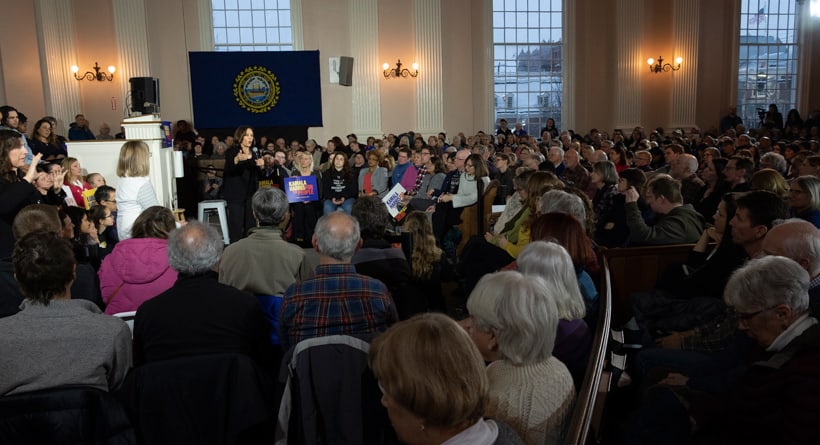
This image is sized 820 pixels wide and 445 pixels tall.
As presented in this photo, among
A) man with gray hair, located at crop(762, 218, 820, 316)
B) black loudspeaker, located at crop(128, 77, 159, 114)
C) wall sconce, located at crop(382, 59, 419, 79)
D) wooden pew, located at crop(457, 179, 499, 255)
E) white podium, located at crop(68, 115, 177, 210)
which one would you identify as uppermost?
wall sconce, located at crop(382, 59, 419, 79)

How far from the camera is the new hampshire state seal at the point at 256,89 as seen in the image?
14.4m

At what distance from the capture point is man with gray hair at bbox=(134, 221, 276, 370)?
2543 millimetres

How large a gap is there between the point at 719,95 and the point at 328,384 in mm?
16768

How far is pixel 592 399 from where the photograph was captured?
1863mm

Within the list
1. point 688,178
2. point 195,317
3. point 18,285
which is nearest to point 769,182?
point 688,178

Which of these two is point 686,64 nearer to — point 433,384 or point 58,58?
point 58,58

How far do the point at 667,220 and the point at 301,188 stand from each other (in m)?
4.57

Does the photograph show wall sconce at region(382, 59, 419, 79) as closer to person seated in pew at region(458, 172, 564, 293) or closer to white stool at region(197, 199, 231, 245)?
white stool at region(197, 199, 231, 245)

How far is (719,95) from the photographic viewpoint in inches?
655

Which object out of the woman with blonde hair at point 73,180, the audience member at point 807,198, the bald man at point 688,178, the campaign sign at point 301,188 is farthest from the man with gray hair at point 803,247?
the campaign sign at point 301,188

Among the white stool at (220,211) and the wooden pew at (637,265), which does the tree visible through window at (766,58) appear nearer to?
the white stool at (220,211)

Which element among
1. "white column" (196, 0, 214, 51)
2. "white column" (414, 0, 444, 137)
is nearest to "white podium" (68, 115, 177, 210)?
"white column" (196, 0, 214, 51)

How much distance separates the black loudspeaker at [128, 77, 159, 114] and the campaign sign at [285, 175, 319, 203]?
7.62 feet

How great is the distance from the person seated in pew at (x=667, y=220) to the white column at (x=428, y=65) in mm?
10410
